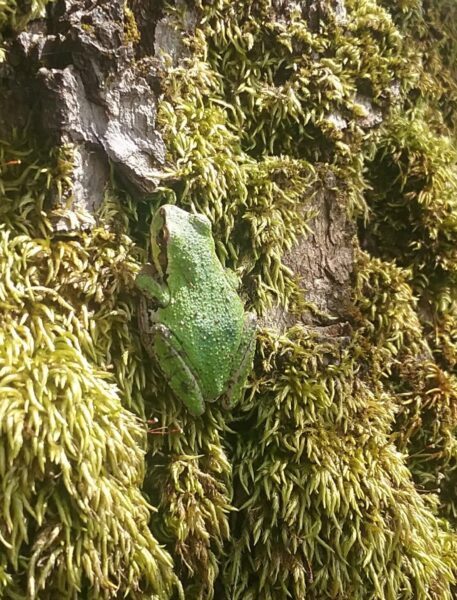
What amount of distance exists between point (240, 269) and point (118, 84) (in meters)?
0.77

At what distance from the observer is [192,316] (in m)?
2.19

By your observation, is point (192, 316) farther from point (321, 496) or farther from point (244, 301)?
point (321, 496)

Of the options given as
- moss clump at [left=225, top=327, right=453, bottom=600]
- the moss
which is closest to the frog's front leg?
moss clump at [left=225, top=327, right=453, bottom=600]

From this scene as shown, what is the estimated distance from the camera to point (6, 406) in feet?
5.60

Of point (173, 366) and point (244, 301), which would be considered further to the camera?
point (244, 301)

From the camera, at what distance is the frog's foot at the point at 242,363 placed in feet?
7.16

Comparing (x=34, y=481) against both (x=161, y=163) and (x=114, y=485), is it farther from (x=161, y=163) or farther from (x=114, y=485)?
(x=161, y=163)

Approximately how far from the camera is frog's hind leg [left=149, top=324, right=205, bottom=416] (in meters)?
2.08

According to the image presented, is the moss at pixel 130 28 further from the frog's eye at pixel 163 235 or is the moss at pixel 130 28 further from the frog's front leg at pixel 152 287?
the frog's front leg at pixel 152 287

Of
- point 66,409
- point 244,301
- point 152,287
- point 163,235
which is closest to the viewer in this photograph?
point 66,409

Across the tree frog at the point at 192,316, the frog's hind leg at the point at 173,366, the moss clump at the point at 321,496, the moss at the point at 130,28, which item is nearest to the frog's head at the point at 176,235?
the tree frog at the point at 192,316

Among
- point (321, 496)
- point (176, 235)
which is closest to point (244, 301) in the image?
point (176, 235)

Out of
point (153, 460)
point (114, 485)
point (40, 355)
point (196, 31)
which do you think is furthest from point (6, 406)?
point (196, 31)

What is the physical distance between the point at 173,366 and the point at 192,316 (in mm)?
202
